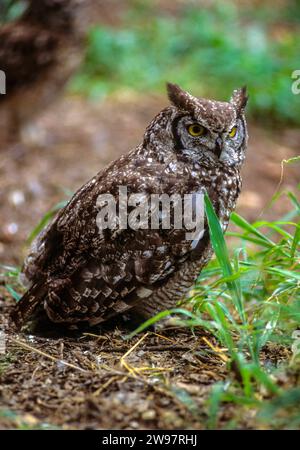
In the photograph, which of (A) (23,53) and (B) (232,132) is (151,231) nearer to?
(B) (232,132)

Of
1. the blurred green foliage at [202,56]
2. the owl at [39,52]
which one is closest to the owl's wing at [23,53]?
the owl at [39,52]

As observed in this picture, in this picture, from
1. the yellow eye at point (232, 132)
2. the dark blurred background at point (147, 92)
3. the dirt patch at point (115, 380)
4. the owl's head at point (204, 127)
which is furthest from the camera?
the dark blurred background at point (147, 92)

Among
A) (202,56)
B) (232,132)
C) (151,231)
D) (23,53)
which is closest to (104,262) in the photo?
(151,231)

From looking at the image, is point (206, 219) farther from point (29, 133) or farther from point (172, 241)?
point (29, 133)

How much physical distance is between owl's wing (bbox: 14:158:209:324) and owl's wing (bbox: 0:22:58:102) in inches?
130

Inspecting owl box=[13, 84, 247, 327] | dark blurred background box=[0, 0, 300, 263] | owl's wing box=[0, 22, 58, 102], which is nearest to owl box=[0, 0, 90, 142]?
owl's wing box=[0, 22, 58, 102]

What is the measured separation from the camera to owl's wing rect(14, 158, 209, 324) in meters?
3.20

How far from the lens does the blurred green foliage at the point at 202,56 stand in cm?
818

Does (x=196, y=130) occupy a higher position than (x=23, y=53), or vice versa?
(x=23, y=53)

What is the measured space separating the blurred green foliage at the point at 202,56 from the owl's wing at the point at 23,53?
214 centimetres

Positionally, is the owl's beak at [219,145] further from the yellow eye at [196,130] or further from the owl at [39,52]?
the owl at [39,52]

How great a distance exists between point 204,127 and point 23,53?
3.67m

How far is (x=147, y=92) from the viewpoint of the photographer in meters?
8.62
